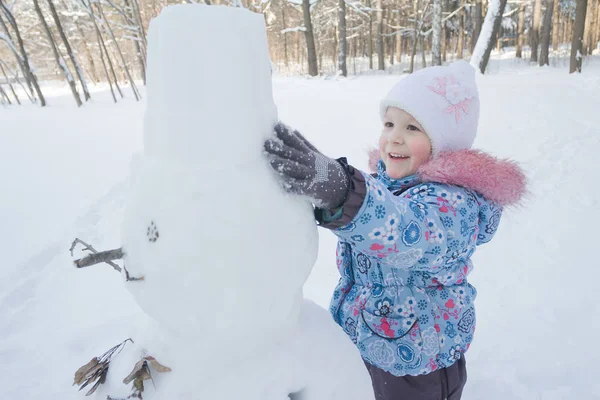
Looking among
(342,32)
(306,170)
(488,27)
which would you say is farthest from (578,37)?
(306,170)

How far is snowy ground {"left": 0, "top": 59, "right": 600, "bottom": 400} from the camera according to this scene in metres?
1.80

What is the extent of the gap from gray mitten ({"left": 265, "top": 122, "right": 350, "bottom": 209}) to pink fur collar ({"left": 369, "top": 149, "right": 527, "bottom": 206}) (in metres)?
0.37

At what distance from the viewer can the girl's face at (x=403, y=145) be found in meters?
1.07

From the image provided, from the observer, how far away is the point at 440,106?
104 cm

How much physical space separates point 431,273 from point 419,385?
365mm

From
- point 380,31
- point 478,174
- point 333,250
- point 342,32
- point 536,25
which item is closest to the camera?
point 478,174

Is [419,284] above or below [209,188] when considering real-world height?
below

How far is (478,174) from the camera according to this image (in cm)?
101

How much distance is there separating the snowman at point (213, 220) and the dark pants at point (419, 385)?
361 millimetres

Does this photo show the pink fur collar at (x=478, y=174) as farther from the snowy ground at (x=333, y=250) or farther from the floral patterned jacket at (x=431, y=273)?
the snowy ground at (x=333, y=250)

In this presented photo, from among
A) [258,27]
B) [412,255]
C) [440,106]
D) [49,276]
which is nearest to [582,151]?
[440,106]

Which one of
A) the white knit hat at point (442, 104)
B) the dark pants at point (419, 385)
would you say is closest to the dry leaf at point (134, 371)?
the dark pants at point (419, 385)

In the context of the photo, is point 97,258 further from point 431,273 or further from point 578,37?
point 578,37

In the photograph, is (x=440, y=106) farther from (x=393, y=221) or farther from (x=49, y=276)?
(x=49, y=276)
